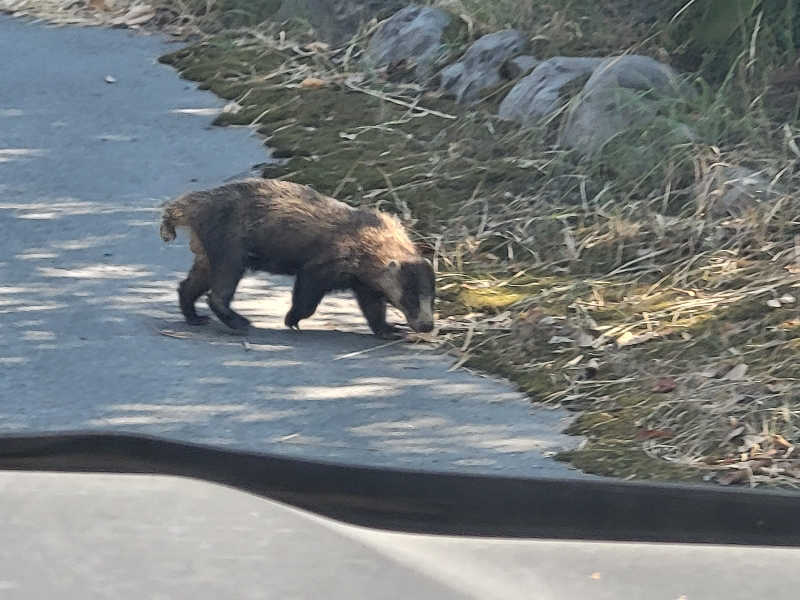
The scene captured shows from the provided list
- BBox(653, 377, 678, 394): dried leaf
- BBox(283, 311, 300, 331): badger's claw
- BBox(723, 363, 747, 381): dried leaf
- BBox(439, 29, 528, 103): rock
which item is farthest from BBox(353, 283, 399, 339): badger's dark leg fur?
BBox(439, 29, 528, 103): rock

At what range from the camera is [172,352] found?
5.69m

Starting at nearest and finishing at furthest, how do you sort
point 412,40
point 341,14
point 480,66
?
point 480,66 < point 412,40 < point 341,14

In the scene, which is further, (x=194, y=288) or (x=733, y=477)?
(x=194, y=288)

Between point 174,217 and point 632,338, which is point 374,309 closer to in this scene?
point 174,217

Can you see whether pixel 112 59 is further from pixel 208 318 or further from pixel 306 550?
pixel 306 550

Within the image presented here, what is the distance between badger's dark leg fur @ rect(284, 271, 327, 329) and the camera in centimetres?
602

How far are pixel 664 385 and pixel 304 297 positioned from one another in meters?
1.59

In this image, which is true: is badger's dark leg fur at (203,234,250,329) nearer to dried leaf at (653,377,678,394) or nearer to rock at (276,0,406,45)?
dried leaf at (653,377,678,394)

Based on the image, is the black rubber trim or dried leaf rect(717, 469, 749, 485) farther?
dried leaf rect(717, 469, 749, 485)

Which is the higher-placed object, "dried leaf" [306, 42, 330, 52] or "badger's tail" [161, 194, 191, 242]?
"dried leaf" [306, 42, 330, 52]

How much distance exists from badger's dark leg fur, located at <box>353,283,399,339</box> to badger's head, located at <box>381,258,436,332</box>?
66 mm

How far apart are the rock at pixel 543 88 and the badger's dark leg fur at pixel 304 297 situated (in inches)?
87.1

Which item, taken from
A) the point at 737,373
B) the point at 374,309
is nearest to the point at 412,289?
the point at 374,309

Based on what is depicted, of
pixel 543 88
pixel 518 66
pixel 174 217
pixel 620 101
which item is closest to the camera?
pixel 174 217
